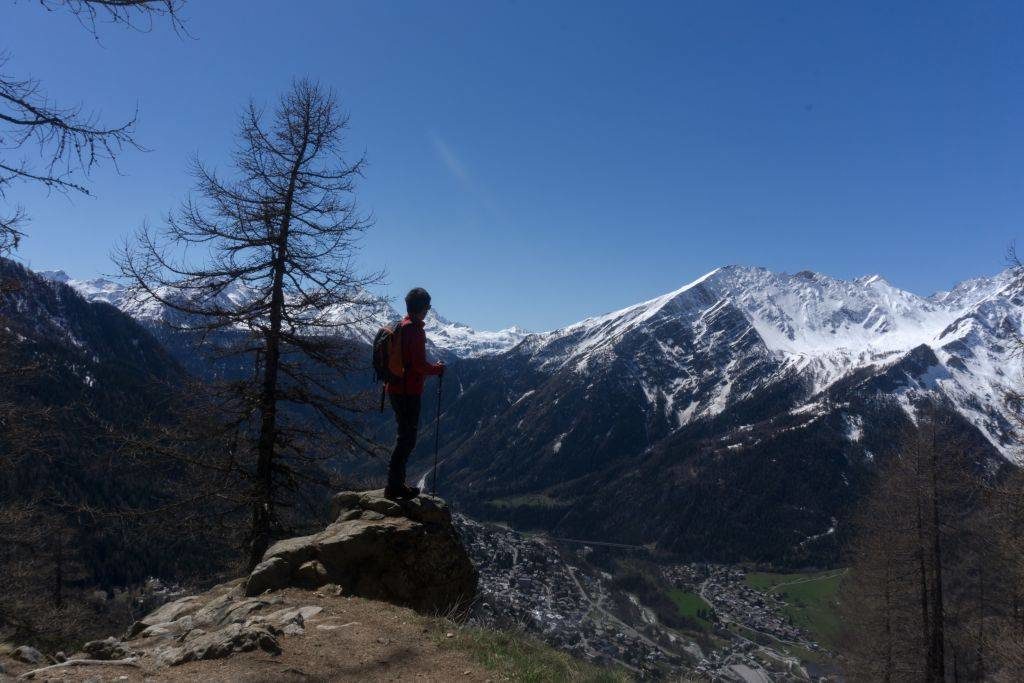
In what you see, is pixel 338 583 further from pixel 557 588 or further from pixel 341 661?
pixel 557 588

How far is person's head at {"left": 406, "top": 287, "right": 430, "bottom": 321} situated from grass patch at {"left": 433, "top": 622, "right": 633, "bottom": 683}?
490 centimetres

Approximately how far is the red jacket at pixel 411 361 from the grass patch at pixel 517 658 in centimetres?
373

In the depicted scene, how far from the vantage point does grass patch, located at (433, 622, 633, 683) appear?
6860 millimetres

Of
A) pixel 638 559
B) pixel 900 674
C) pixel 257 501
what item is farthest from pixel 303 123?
pixel 638 559

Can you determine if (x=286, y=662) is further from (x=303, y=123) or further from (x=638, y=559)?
(x=638, y=559)

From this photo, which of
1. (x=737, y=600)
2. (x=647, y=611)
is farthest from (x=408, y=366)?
(x=737, y=600)

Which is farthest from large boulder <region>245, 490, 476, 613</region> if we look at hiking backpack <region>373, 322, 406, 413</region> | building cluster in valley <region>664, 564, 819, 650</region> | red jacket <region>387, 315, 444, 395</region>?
building cluster in valley <region>664, 564, 819, 650</region>

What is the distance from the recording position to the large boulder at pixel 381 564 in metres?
9.73

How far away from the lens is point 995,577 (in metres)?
26.5

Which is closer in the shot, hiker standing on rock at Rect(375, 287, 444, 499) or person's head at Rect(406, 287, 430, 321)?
hiker standing on rock at Rect(375, 287, 444, 499)

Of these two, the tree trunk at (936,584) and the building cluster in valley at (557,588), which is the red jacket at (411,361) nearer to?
the tree trunk at (936,584)

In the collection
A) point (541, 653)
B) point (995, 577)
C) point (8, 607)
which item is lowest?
point (995, 577)

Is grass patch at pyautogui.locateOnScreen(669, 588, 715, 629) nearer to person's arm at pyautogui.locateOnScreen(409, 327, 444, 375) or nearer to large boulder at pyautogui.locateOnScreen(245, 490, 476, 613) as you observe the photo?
large boulder at pyautogui.locateOnScreen(245, 490, 476, 613)

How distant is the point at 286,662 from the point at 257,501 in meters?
7.01
